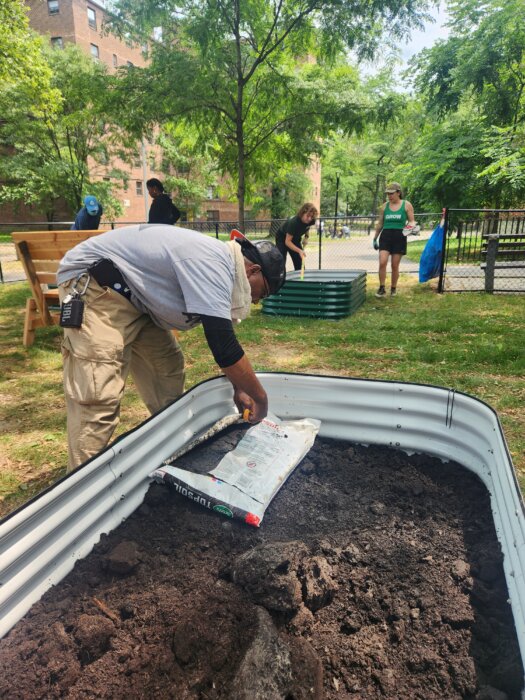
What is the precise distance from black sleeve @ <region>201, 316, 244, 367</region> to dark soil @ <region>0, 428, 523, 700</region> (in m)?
0.60

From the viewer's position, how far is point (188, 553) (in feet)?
5.32

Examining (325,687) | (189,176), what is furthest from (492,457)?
(189,176)

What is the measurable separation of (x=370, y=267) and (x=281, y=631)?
11770 millimetres

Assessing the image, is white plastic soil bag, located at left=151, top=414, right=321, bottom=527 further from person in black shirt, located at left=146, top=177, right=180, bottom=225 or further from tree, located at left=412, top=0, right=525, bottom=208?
tree, located at left=412, top=0, right=525, bottom=208

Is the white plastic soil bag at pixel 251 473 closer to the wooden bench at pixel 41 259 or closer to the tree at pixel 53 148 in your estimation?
the wooden bench at pixel 41 259

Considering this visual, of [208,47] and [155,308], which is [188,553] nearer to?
[155,308]

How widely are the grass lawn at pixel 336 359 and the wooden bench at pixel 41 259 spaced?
36 cm

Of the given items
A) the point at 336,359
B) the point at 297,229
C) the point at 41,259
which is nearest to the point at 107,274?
the point at 336,359

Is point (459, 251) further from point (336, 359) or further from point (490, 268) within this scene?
point (336, 359)

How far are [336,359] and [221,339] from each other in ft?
9.68

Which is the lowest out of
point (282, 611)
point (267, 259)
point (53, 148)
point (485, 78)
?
point (282, 611)

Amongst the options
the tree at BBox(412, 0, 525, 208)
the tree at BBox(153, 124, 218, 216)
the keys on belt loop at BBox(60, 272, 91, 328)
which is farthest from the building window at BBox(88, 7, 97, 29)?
the keys on belt loop at BBox(60, 272, 91, 328)

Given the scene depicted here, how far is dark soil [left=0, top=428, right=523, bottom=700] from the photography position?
1185mm

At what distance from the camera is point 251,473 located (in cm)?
198
